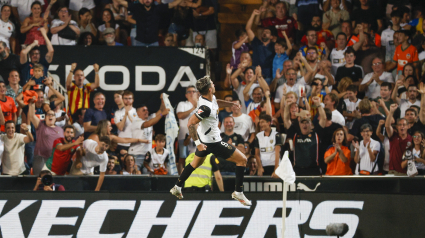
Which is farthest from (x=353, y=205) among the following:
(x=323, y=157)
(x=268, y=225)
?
(x=323, y=157)

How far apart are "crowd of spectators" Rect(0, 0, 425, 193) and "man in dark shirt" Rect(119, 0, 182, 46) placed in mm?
29

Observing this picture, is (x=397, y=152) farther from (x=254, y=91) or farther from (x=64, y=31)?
(x=64, y=31)

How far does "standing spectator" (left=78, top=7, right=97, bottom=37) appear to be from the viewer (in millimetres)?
14810

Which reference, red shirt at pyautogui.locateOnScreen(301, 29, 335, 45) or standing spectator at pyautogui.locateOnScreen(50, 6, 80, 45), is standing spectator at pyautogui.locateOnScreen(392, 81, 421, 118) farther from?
standing spectator at pyautogui.locateOnScreen(50, 6, 80, 45)

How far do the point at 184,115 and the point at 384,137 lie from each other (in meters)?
4.63

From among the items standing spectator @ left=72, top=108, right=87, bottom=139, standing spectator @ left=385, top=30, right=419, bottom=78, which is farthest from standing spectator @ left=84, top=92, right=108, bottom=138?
standing spectator @ left=385, top=30, right=419, bottom=78

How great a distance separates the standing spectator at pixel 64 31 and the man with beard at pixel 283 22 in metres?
5.02

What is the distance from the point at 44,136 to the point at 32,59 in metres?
2.47

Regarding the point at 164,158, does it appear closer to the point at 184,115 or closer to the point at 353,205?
the point at 184,115

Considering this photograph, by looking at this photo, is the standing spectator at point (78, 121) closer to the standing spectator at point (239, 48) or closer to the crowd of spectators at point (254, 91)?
the crowd of spectators at point (254, 91)

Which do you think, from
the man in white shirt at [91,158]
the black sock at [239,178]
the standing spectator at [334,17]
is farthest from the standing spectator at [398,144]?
the man in white shirt at [91,158]

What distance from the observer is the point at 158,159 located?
1238cm

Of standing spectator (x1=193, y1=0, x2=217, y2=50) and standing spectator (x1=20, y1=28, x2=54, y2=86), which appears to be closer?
standing spectator (x1=20, y1=28, x2=54, y2=86)

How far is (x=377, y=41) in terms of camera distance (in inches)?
583
